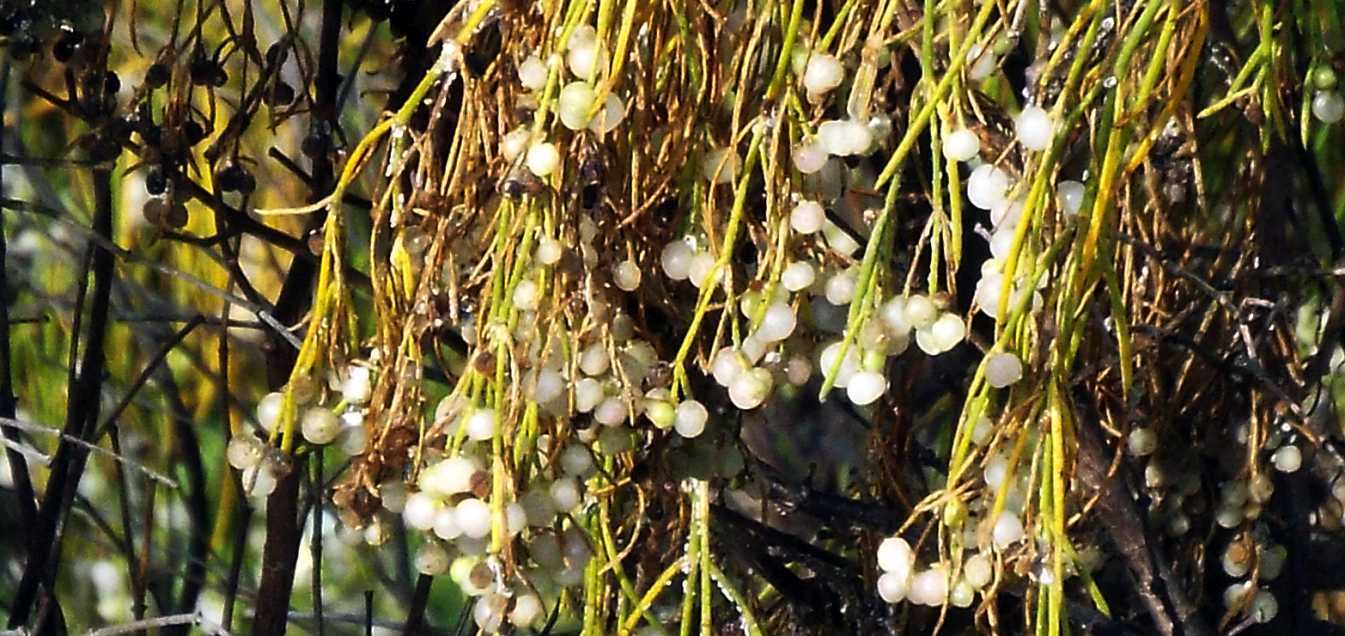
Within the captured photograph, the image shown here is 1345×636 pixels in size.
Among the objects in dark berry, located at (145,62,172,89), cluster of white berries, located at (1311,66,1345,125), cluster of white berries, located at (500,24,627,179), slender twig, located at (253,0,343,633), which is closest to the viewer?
cluster of white berries, located at (500,24,627,179)

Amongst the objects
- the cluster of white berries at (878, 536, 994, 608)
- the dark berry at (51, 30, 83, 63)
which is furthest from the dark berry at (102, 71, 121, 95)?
the cluster of white berries at (878, 536, 994, 608)

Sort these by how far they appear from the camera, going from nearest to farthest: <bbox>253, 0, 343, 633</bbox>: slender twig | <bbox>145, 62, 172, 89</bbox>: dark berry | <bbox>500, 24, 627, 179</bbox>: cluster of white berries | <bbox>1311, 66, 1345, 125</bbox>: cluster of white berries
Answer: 1. <bbox>500, 24, 627, 179</bbox>: cluster of white berries
2. <bbox>1311, 66, 1345, 125</bbox>: cluster of white berries
3. <bbox>145, 62, 172, 89</bbox>: dark berry
4. <bbox>253, 0, 343, 633</bbox>: slender twig

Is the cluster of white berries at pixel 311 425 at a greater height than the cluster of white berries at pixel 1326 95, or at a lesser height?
lesser

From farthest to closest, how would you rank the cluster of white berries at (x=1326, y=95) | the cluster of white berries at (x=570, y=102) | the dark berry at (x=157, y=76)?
the dark berry at (x=157, y=76)
the cluster of white berries at (x=1326, y=95)
the cluster of white berries at (x=570, y=102)

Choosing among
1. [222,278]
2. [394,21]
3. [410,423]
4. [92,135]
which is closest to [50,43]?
[92,135]

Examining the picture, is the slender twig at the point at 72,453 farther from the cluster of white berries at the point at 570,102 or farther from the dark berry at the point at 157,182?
the cluster of white berries at the point at 570,102

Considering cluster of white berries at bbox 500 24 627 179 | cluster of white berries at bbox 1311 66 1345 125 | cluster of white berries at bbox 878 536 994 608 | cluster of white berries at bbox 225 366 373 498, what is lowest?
cluster of white berries at bbox 878 536 994 608

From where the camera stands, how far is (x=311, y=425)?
45 centimetres

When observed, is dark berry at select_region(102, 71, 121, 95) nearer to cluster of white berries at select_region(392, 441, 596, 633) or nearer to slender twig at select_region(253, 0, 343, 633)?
slender twig at select_region(253, 0, 343, 633)

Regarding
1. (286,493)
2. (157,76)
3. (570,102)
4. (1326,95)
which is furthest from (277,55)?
(1326,95)

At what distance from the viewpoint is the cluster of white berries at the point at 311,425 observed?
446 mm

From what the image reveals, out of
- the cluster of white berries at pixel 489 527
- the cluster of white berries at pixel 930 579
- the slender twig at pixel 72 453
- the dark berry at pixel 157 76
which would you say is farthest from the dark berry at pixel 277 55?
the cluster of white berries at pixel 930 579

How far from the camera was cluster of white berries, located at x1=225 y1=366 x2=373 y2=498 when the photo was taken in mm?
446

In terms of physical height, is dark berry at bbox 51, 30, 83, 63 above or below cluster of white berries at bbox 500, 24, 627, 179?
above
